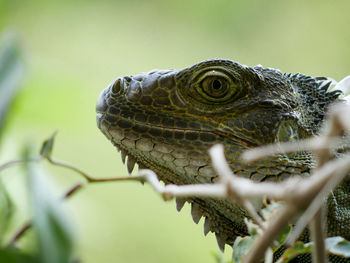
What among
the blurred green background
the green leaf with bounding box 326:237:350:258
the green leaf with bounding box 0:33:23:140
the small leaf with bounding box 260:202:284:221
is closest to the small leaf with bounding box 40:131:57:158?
the green leaf with bounding box 0:33:23:140

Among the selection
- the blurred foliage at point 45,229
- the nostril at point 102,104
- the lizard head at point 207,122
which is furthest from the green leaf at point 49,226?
the nostril at point 102,104

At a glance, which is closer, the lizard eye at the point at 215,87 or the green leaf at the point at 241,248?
the green leaf at the point at 241,248

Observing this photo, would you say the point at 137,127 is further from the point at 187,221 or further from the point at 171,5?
the point at 171,5

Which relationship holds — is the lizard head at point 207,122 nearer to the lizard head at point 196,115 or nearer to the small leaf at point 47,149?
the lizard head at point 196,115

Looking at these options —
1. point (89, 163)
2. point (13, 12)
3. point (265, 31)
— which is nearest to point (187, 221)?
point (89, 163)

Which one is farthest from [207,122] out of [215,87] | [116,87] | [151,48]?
[151,48]

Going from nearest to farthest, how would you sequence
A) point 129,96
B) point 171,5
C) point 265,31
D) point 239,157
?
point 239,157, point 129,96, point 265,31, point 171,5
